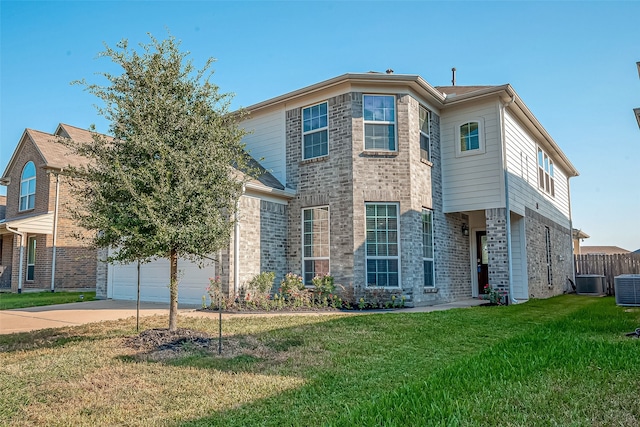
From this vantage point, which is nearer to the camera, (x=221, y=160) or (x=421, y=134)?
(x=221, y=160)

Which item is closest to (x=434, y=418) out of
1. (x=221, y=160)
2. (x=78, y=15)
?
(x=221, y=160)

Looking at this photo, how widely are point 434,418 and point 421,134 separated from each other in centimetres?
997

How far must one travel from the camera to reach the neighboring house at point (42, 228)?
1781cm

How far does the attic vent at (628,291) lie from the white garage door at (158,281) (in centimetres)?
967

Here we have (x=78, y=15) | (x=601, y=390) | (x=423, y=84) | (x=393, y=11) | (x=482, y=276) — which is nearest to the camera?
(x=601, y=390)

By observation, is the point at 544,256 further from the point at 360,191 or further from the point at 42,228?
the point at 42,228

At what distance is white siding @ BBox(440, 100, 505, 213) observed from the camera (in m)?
11.9

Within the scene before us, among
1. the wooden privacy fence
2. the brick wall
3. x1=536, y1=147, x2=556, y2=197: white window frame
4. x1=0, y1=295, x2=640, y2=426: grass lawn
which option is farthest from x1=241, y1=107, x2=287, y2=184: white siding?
the wooden privacy fence

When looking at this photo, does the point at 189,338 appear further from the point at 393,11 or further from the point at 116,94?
the point at 393,11

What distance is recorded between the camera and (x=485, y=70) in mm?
15461

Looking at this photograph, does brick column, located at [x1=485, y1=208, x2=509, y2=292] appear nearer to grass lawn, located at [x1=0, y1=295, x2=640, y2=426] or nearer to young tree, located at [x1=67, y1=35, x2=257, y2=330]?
grass lawn, located at [x1=0, y1=295, x2=640, y2=426]

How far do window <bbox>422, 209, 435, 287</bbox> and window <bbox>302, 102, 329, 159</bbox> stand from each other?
3334 mm

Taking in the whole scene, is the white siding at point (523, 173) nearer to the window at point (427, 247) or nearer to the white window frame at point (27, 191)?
the window at point (427, 247)

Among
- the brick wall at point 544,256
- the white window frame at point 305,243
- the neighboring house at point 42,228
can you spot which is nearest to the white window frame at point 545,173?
the brick wall at point 544,256
